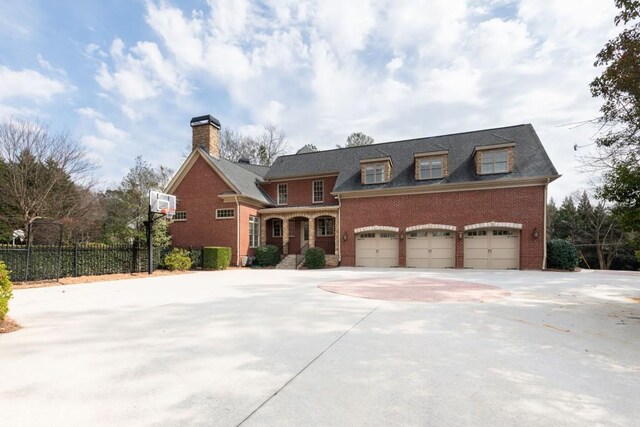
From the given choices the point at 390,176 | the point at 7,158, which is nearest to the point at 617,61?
the point at 390,176

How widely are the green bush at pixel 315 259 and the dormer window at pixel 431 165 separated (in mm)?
7496

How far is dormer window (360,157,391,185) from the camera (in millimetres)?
19969

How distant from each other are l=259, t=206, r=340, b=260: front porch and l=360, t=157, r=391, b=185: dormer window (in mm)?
2870

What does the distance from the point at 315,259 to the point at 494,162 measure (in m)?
11.6

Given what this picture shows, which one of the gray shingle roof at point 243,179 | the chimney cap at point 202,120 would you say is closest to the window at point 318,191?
the gray shingle roof at point 243,179

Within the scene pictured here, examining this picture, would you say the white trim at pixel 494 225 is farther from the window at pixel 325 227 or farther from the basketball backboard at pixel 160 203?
the basketball backboard at pixel 160 203

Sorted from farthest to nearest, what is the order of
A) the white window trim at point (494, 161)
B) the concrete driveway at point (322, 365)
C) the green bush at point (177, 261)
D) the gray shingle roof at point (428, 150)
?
the white window trim at point (494, 161) → the gray shingle roof at point (428, 150) → the green bush at point (177, 261) → the concrete driveway at point (322, 365)

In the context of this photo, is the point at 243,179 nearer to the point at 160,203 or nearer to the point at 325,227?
the point at 160,203

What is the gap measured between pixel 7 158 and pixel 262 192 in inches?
571

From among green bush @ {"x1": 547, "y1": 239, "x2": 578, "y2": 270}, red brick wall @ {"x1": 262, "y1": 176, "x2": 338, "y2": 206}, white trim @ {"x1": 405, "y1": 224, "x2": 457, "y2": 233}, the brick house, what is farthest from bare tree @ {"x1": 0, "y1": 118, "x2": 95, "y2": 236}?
green bush @ {"x1": 547, "y1": 239, "x2": 578, "y2": 270}

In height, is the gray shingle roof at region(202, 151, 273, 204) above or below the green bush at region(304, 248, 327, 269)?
above

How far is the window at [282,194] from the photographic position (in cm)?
2338

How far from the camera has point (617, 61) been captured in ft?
23.9

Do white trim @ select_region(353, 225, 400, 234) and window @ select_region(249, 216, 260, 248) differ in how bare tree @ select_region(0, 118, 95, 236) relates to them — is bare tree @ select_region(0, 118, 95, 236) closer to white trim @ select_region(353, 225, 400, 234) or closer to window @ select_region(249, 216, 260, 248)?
window @ select_region(249, 216, 260, 248)
